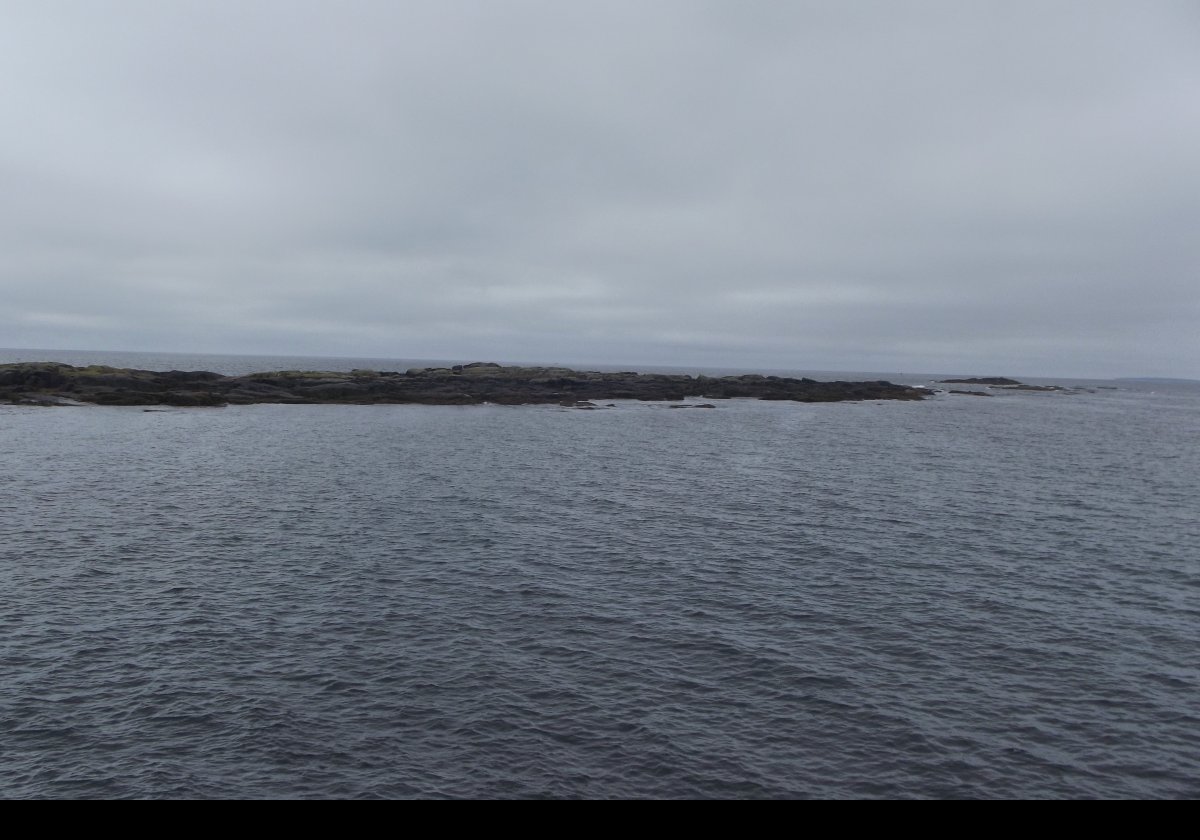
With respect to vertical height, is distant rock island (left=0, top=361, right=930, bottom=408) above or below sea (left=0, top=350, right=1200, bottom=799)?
above

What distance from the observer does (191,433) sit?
218ft

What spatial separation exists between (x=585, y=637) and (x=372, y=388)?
93431 millimetres

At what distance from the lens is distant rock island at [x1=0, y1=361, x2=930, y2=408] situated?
91.2 meters

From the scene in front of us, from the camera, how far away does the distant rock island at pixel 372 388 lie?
91188mm

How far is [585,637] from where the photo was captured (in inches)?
883

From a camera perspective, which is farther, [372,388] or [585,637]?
[372,388]

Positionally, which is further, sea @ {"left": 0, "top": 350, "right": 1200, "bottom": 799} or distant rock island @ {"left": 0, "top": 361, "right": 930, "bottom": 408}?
distant rock island @ {"left": 0, "top": 361, "right": 930, "bottom": 408}

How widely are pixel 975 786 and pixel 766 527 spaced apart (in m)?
21.7

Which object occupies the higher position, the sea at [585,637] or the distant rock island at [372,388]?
the distant rock island at [372,388]

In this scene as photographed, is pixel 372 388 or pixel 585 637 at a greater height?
pixel 372 388

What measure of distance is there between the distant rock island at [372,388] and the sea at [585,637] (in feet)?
165

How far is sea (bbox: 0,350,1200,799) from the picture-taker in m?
15.9

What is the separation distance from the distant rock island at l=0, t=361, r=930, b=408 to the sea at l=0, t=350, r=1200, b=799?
165 ft
